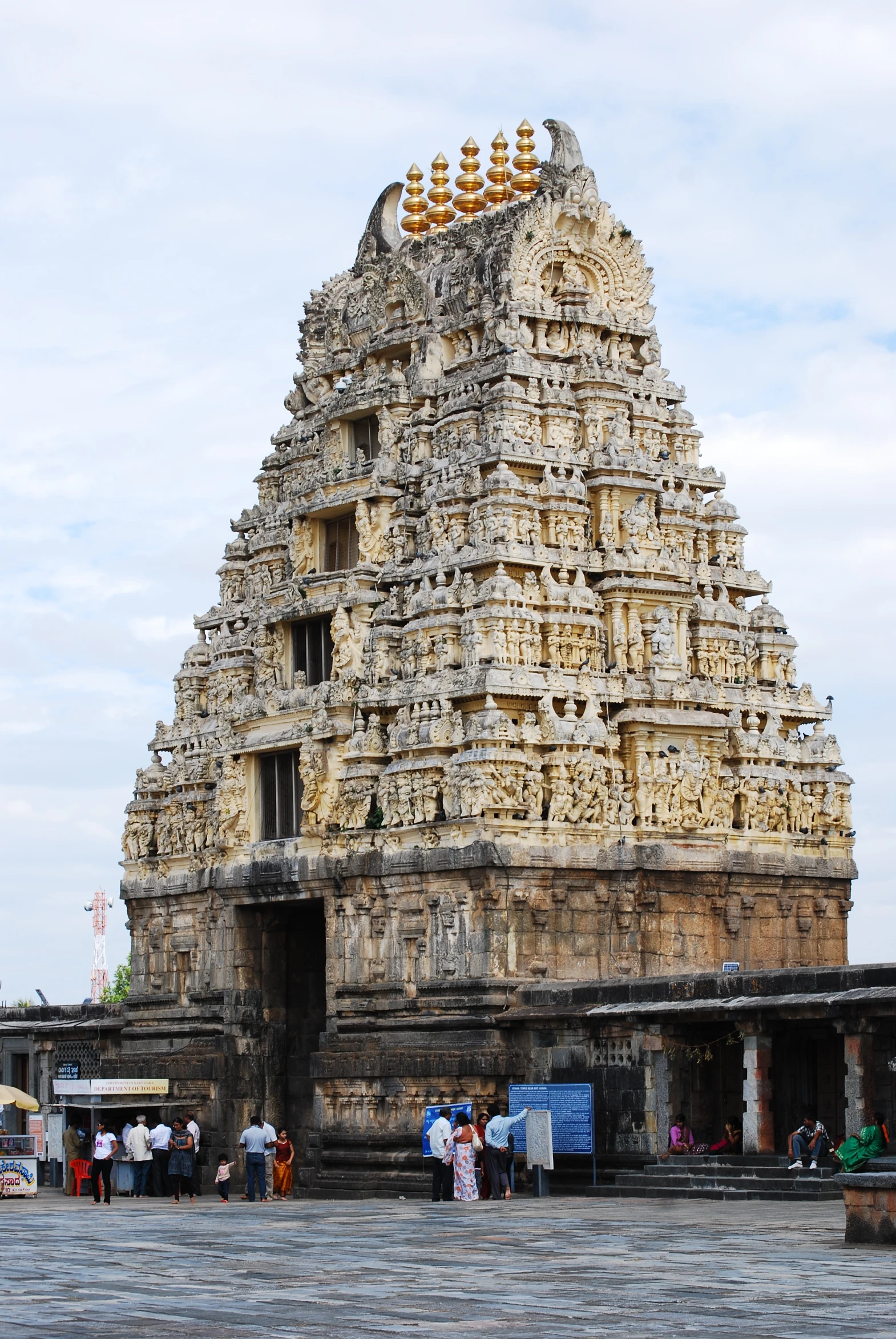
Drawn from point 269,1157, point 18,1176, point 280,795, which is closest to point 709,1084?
point 269,1157

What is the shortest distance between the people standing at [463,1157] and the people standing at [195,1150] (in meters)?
6.82

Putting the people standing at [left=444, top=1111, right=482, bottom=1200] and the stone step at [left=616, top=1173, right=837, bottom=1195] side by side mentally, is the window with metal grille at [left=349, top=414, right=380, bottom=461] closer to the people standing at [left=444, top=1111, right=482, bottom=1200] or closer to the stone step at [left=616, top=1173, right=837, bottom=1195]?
the people standing at [left=444, top=1111, right=482, bottom=1200]

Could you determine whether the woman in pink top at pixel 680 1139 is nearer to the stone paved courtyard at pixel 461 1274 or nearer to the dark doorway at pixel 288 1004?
the stone paved courtyard at pixel 461 1274

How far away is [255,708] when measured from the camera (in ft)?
149

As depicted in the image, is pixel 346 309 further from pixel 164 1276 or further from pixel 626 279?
pixel 164 1276

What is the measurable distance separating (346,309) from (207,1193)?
63.7 feet

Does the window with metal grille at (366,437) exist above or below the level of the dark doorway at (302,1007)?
above

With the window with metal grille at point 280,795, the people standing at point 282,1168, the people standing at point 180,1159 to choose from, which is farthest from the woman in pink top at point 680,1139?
the window with metal grille at point 280,795

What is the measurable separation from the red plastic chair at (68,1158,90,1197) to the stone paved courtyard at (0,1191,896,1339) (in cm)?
823

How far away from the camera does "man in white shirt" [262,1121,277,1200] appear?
36906 millimetres

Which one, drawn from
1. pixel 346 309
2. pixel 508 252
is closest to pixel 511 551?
pixel 508 252

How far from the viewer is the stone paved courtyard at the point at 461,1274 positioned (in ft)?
60.4

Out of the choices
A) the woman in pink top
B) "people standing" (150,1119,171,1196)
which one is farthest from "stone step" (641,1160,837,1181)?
"people standing" (150,1119,171,1196)

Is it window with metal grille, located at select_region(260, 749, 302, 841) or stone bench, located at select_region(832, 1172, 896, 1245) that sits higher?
window with metal grille, located at select_region(260, 749, 302, 841)
